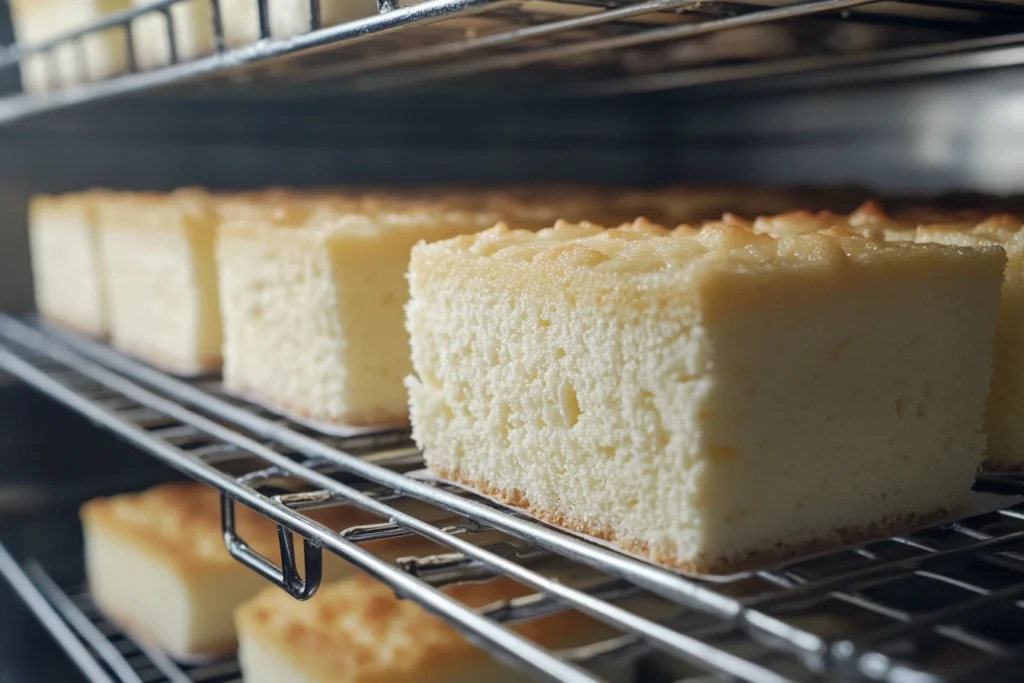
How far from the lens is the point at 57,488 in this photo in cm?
194

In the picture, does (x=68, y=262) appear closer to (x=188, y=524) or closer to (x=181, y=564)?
(x=188, y=524)

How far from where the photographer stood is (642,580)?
2.02ft

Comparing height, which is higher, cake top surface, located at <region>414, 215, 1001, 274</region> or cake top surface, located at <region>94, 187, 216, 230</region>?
cake top surface, located at <region>94, 187, 216, 230</region>

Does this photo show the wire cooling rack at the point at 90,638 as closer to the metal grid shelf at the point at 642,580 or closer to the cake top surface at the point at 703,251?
the metal grid shelf at the point at 642,580

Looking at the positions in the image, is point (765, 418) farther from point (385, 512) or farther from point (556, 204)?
point (556, 204)

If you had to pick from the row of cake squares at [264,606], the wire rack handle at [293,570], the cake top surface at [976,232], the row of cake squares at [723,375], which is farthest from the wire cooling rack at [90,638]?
the cake top surface at [976,232]

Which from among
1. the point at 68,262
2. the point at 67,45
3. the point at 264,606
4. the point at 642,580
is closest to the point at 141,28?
the point at 67,45

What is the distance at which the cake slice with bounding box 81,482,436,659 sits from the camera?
4.52 ft

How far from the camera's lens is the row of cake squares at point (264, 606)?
3.53ft

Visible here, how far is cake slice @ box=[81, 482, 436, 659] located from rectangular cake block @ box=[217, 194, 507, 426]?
229mm

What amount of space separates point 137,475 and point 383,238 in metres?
1.15

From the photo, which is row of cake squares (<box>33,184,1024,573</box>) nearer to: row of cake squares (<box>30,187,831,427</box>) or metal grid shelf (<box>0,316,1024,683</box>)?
metal grid shelf (<box>0,316,1024,683</box>)

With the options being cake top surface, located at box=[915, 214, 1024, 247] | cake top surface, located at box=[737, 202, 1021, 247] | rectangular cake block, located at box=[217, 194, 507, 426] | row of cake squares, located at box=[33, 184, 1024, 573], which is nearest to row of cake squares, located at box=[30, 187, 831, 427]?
rectangular cake block, located at box=[217, 194, 507, 426]

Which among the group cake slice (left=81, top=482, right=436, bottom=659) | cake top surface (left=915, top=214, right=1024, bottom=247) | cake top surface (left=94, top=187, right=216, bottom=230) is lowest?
cake slice (left=81, top=482, right=436, bottom=659)
